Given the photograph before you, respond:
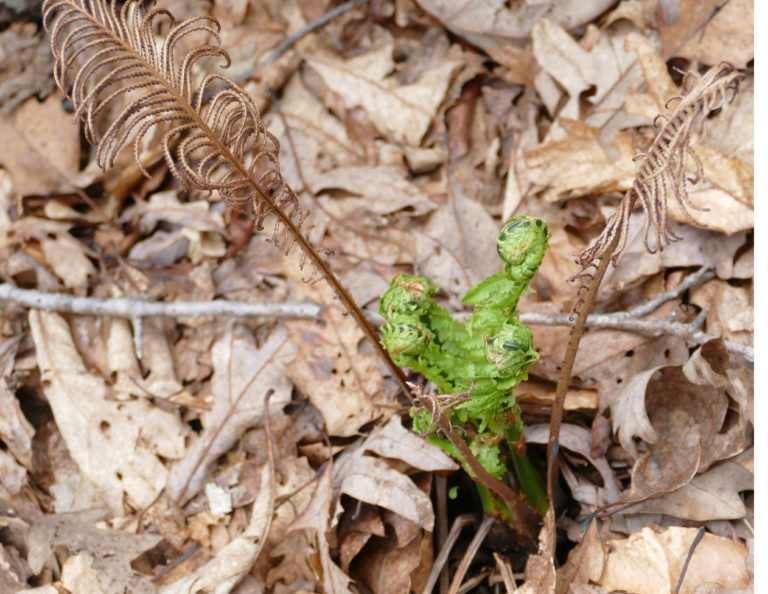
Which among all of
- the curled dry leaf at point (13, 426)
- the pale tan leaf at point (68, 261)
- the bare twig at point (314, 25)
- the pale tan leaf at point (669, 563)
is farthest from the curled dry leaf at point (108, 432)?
the bare twig at point (314, 25)

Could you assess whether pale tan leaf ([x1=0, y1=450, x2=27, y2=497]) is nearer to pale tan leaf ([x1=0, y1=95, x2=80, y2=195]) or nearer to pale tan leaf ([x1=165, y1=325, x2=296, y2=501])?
pale tan leaf ([x1=165, y1=325, x2=296, y2=501])

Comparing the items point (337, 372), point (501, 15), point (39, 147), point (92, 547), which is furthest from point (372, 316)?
point (39, 147)

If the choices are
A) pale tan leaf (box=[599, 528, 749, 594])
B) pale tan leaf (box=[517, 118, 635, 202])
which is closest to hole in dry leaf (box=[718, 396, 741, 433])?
pale tan leaf (box=[599, 528, 749, 594])

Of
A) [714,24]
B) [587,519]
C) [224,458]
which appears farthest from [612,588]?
[714,24]

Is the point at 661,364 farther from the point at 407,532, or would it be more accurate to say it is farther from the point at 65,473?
the point at 65,473

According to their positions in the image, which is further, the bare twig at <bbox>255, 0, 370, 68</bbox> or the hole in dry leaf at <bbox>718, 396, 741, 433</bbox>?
the bare twig at <bbox>255, 0, 370, 68</bbox>
